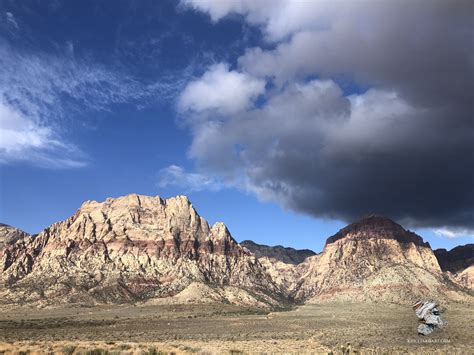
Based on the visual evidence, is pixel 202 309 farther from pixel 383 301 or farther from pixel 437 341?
pixel 437 341

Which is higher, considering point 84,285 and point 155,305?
point 84,285

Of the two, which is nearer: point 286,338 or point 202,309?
point 286,338

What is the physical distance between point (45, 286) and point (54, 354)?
175891 mm

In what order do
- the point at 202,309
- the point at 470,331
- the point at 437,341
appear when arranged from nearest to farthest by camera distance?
the point at 437,341
the point at 470,331
the point at 202,309

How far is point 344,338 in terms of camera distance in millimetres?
61219

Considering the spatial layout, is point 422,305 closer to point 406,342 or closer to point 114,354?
point 114,354

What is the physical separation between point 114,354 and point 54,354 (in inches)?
194

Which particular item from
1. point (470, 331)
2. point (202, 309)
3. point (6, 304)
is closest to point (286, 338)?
point (470, 331)

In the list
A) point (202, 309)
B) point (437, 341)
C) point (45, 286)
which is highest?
point (45, 286)

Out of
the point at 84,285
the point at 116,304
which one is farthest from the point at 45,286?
the point at 116,304

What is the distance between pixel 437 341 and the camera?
168ft

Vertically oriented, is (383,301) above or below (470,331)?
above

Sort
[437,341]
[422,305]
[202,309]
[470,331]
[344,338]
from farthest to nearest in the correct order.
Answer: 1. [202,309]
2. [470,331]
3. [344,338]
4. [437,341]
5. [422,305]

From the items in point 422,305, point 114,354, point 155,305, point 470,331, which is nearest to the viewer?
point 422,305
